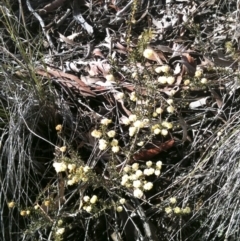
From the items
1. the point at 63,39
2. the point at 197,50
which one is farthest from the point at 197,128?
the point at 63,39

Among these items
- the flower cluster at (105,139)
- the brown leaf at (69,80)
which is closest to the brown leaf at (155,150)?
the flower cluster at (105,139)

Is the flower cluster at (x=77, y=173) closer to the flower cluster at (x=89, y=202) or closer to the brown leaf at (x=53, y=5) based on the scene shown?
the flower cluster at (x=89, y=202)

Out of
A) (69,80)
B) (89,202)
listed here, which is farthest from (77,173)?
(69,80)

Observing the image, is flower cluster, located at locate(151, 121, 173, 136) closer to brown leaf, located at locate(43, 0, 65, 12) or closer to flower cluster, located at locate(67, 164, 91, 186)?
flower cluster, located at locate(67, 164, 91, 186)

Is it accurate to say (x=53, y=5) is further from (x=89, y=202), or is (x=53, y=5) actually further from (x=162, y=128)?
(x=89, y=202)

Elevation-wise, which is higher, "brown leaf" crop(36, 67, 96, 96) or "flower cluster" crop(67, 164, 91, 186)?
"brown leaf" crop(36, 67, 96, 96)

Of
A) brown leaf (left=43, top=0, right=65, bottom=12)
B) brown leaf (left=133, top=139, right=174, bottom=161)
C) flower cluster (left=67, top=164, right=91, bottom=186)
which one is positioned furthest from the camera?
brown leaf (left=43, top=0, right=65, bottom=12)

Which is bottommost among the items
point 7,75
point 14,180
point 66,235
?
point 66,235

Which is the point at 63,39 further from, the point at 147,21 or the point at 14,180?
the point at 14,180

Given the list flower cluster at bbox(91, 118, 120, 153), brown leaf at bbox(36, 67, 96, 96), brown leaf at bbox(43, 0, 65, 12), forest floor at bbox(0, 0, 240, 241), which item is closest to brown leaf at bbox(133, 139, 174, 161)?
forest floor at bbox(0, 0, 240, 241)
